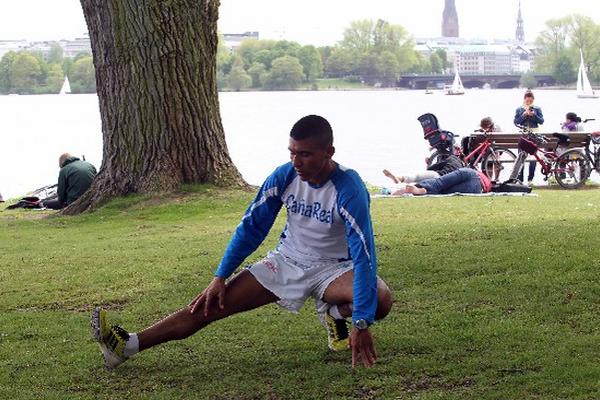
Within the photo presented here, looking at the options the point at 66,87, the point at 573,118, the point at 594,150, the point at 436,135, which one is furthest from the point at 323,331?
the point at 66,87

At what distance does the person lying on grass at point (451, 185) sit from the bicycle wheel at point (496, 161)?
3762mm

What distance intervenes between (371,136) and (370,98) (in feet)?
187

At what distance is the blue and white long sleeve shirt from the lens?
5188 mm

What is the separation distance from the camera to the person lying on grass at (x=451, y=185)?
14938 mm

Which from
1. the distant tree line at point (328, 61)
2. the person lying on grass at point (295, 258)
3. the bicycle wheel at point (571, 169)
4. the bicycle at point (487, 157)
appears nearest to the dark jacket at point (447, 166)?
the bicycle at point (487, 157)

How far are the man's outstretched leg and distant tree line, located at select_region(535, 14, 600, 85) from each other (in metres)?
87.6

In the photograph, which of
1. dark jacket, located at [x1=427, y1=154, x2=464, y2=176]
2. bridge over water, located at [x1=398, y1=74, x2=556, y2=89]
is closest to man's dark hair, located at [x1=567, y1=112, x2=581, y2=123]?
dark jacket, located at [x1=427, y1=154, x2=464, y2=176]

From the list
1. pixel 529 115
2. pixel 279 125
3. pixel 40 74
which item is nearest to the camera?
pixel 529 115

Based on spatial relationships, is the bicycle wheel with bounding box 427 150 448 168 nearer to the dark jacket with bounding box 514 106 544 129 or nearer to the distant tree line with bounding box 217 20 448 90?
the dark jacket with bounding box 514 106 544 129

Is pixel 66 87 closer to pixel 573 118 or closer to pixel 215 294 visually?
pixel 573 118

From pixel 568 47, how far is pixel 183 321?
3763 inches

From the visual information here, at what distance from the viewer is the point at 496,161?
18906 millimetres

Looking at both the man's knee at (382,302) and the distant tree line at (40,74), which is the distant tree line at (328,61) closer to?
the distant tree line at (40,74)

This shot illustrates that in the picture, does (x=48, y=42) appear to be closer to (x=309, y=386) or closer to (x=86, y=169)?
(x=86, y=169)
